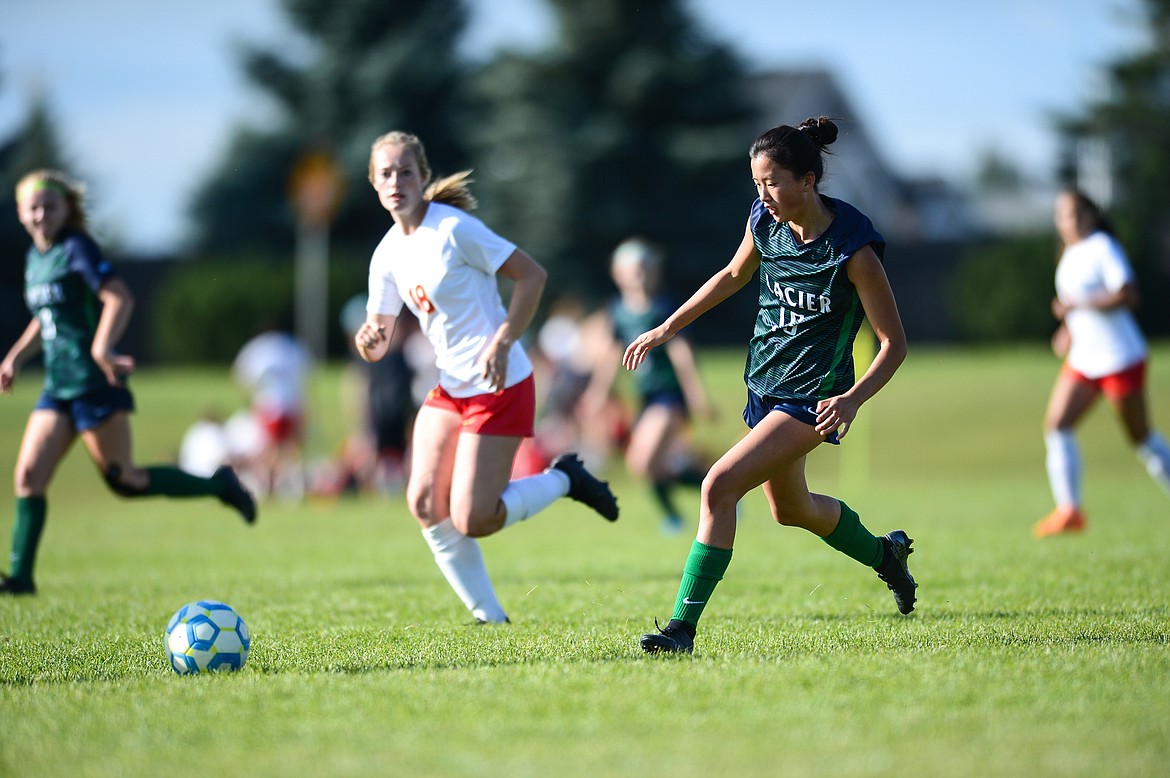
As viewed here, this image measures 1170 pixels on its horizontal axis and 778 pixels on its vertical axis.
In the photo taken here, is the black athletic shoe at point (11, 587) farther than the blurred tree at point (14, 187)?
No

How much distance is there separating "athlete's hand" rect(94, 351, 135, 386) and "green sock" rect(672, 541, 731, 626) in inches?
145

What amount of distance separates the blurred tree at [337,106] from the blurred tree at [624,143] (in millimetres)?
4841

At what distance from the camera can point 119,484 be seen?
26.0 feet

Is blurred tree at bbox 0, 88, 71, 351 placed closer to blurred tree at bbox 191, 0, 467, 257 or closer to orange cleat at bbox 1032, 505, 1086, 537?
blurred tree at bbox 191, 0, 467, 257

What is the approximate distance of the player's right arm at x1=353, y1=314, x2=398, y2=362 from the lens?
20.1ft

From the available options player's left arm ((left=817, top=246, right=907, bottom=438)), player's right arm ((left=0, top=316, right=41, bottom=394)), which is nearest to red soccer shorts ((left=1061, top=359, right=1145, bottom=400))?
player's left arm ((left=817, top=246, right=907, bottom=438))

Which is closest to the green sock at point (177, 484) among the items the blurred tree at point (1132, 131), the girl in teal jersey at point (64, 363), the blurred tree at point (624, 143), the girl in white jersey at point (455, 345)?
the girl in teal jersey at point (64, 363)

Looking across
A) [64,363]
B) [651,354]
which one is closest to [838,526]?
[64,363]

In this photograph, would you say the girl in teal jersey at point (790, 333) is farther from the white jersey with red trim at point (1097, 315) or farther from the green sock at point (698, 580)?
the white jersey with red trim at point (1097, 315)

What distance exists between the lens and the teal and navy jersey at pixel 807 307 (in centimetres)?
523

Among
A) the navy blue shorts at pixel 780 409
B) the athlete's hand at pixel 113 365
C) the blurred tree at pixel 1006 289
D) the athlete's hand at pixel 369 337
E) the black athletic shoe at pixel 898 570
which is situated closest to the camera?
the navy blue shorts at pixel 780 409

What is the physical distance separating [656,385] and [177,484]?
4.36 metres

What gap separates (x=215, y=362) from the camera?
3738cm

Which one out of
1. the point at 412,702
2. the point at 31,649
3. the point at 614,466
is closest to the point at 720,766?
the point at 412,702
